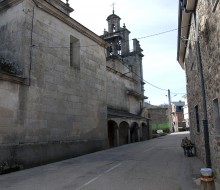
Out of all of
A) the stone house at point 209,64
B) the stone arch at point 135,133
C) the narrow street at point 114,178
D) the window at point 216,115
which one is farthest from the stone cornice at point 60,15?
the stone arch at point 135,133

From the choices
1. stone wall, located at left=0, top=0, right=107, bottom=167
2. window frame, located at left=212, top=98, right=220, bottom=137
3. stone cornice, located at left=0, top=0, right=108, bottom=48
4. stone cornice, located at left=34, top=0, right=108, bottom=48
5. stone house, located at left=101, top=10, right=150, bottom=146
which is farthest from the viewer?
stone house, located at left=101, top=10, right=150, bottom=146

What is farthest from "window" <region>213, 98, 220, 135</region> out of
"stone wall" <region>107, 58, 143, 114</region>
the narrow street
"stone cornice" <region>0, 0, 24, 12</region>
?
"stone wall" <region>107, 58, 143, 114</region>

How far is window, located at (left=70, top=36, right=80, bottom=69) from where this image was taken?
53.3 ft

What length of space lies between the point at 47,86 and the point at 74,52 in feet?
13.4

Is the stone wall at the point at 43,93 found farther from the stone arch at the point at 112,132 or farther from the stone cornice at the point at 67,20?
the stone arch at the point at 112,132

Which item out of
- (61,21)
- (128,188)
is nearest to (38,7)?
(61,21)

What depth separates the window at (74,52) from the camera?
1625 centimetres

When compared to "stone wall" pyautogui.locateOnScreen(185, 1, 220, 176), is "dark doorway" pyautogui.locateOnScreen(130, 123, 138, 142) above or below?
below

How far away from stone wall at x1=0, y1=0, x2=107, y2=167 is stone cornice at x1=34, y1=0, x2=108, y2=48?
0.07 m

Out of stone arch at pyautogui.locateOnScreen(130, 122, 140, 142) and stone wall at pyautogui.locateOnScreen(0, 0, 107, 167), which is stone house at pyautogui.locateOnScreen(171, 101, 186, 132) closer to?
stone arch at pyautogui.locateOnScreen(130, 122, 140, 142)

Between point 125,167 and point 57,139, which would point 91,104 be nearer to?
point 57,139

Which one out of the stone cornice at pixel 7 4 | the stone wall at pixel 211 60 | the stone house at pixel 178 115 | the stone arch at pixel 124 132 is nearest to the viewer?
the stone wall at pixel 211 60

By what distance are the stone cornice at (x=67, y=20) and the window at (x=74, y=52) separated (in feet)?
2.50

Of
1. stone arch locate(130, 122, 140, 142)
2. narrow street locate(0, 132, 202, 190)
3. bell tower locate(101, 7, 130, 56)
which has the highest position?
bell tower locate(101, 7, 130, 56)
